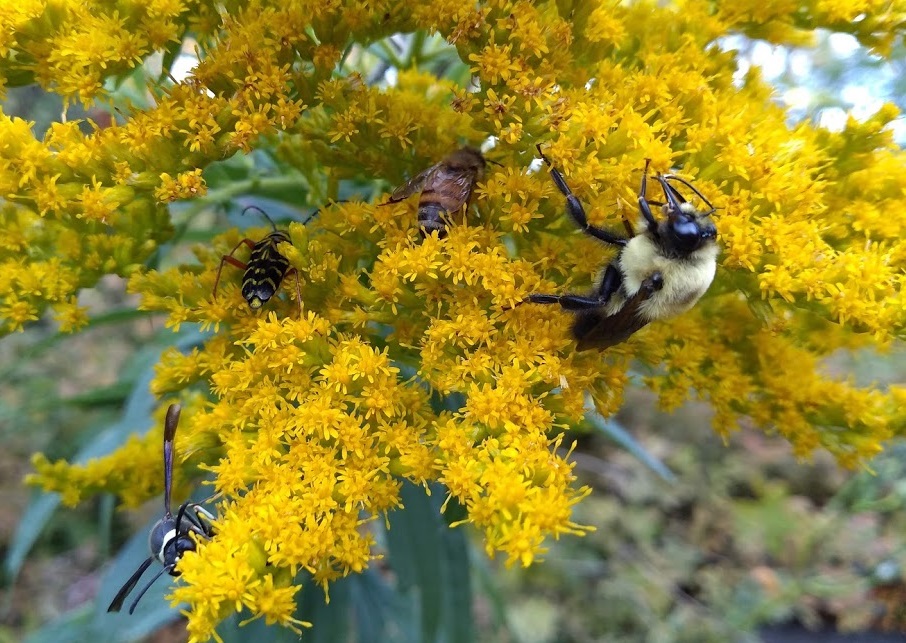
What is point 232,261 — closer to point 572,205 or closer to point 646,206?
point 572,205

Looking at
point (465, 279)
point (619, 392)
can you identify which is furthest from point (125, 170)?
point (619, 392)

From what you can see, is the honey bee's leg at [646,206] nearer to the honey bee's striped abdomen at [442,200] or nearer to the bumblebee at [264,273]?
the honey bee's striped abdomen at [442,200]

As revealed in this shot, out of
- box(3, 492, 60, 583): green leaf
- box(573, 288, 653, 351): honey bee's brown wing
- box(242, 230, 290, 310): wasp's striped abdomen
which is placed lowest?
box(3, 492, 60, 583): green leaf

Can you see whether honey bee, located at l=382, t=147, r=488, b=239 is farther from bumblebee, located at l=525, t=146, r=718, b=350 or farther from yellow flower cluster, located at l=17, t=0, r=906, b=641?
bumblebee, located at l=525, t=146, r=718, b=350

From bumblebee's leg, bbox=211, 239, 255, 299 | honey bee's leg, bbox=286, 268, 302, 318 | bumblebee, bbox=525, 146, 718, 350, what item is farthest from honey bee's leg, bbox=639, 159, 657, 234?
bumblebee's leg, bbox=211, 239, 255, 299

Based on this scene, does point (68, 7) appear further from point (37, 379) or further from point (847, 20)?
point (37, 379)

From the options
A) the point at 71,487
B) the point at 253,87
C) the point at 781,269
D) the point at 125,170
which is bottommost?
the point at 71,487

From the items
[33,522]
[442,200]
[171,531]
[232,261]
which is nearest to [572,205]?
[442,200]
